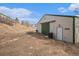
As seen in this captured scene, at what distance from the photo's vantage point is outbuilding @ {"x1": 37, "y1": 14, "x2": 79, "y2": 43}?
16.6 ft

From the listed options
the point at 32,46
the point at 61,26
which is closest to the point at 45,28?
the point at 61,26

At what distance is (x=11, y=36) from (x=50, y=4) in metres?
0.94

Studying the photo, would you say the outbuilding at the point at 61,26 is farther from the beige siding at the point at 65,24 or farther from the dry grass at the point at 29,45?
the dry grass at the point at 29,45

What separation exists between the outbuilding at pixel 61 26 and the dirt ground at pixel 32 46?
110 millimetres

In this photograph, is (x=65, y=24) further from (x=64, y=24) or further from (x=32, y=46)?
(x=32, y=46)

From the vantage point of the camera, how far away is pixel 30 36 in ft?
17.0

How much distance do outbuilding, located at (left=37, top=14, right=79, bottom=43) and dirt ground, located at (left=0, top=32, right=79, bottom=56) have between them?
0.11 meters

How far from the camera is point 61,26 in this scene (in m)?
5.12

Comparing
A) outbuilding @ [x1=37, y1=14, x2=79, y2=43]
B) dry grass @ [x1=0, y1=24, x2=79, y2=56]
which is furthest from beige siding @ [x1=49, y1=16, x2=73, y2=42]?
dry grass @ [x1=0, y1=24, x2=79, y2=56]

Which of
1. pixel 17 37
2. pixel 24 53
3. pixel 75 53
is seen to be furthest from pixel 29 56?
pixel 75 53

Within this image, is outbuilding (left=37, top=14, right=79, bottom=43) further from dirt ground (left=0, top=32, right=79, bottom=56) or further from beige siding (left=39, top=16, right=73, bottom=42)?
dirt ground (left=0, top=32, right=79, bottom=56)

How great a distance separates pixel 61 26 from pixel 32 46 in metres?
0.65

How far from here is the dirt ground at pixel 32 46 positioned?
16.7ft

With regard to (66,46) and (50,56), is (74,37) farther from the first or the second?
(50,56)
